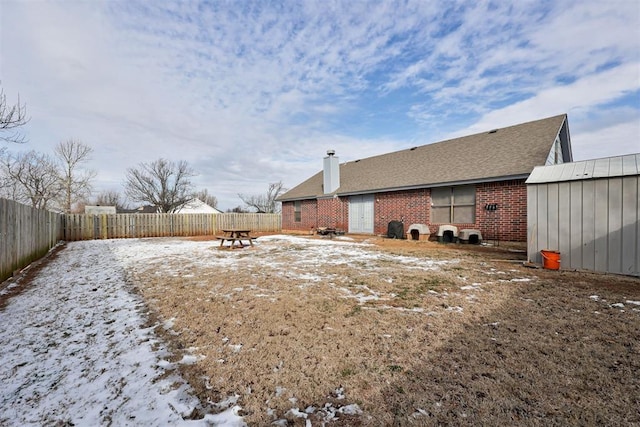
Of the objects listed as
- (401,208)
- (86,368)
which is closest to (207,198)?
(401,208)

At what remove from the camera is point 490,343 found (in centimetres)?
287

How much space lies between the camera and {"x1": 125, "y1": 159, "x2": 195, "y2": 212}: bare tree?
31094 mm

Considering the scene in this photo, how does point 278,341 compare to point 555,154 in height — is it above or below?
below

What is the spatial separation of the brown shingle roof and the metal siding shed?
397cm

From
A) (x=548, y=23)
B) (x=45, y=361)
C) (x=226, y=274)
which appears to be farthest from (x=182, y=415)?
(x=548, y=23)

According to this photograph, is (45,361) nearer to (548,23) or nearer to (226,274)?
(226,274)

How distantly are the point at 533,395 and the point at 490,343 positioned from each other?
83 cm

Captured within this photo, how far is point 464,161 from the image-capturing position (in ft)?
42.0

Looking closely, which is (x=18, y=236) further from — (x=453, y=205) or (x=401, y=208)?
(x=453, y=205)

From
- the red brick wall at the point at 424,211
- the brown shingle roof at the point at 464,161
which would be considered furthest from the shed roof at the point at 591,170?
the red brick wall at the point at 424,211

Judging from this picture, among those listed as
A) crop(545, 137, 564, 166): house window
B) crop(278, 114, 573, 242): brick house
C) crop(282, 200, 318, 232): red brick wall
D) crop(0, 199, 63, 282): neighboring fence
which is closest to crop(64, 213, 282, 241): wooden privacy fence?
crop(282, 200, 318, 232): red brick wall

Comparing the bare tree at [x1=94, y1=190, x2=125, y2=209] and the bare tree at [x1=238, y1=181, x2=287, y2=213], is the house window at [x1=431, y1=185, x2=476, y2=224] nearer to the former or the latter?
the bare tree at [x1=238, y1=181, x2=287, y2=213]

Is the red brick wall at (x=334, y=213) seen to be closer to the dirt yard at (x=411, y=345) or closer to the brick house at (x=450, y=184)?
the brick house at (x=450, y=184)

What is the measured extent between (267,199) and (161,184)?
18.8m
